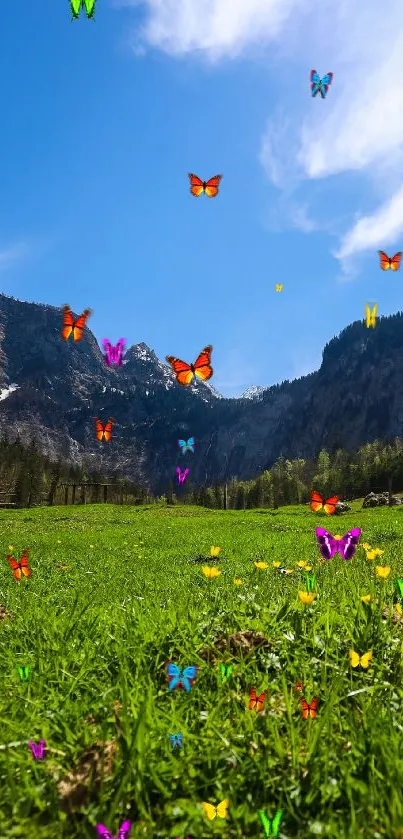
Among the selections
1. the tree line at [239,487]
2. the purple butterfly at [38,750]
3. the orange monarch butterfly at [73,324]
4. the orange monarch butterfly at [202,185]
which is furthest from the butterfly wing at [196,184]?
the tree line at [239,487]

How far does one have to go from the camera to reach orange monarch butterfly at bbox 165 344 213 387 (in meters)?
11.6

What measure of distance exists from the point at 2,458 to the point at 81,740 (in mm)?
136694

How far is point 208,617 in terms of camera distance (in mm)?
3617

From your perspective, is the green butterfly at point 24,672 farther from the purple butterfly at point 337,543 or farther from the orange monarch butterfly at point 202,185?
the orange monarch butterfly at point 202,185

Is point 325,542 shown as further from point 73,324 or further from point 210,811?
point 73,324

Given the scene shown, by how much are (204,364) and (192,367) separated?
52cm

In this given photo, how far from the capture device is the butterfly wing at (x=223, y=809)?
1.70 meters

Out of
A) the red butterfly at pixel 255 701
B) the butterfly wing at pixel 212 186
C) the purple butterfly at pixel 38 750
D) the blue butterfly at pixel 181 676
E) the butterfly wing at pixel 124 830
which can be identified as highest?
the butterfly wing at pixel 212 186

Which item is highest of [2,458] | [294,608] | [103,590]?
[2,458]

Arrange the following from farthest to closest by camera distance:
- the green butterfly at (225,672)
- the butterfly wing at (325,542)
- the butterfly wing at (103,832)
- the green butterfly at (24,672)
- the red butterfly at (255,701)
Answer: the butterfly wing at (325,542), the green butterfly at (24,672), the green butterfly at (225,672), the red butterfly at (255,701), the butterfly wing at (103,832)

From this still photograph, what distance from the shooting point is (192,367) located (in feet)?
37.9

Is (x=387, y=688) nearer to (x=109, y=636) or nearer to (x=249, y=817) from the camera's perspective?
(x=249, y=817)

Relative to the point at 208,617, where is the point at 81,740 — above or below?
below

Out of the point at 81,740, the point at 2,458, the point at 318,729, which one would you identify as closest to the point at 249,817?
the point at 318,729
